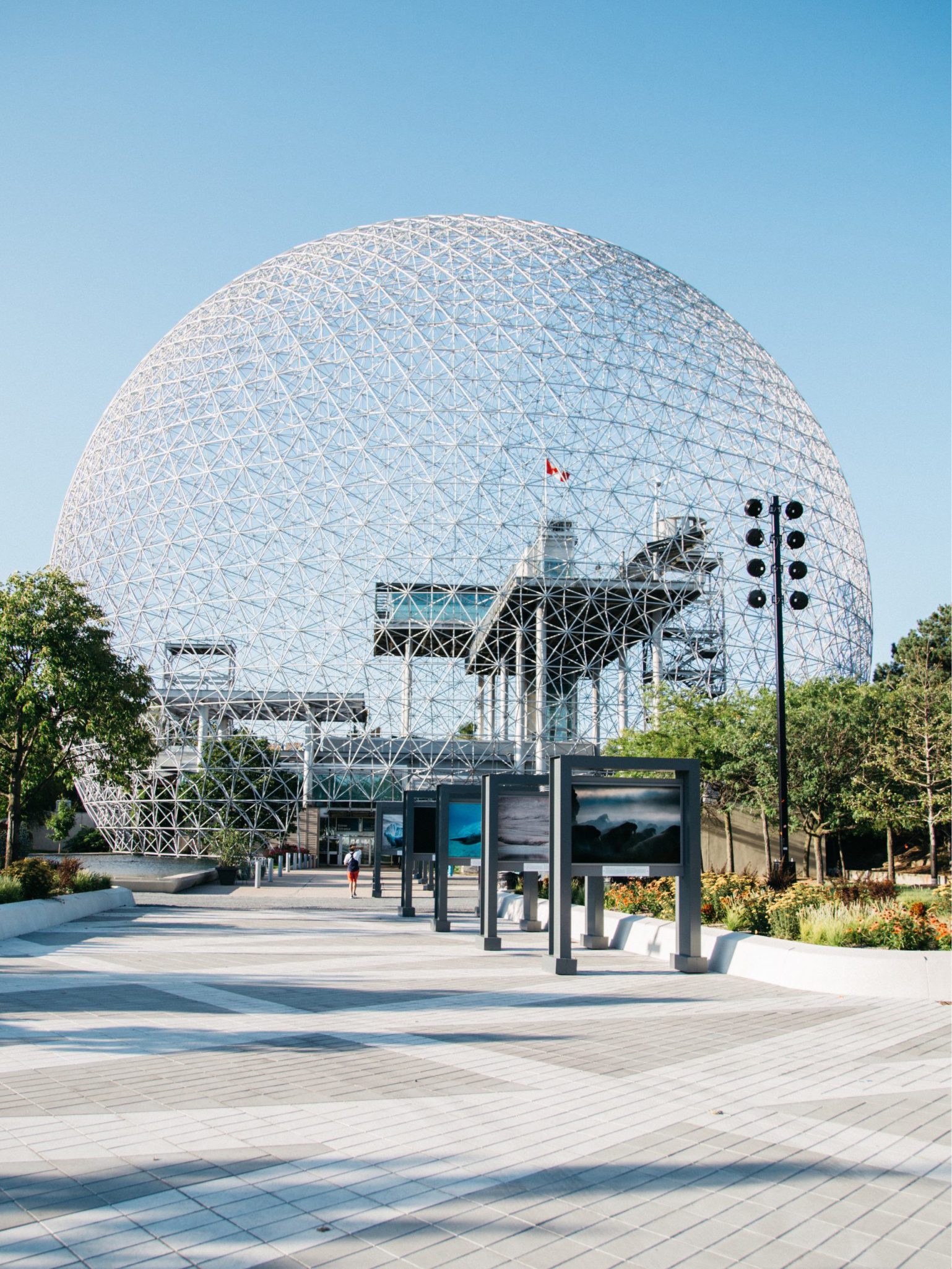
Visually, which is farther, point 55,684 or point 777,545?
point 55,684

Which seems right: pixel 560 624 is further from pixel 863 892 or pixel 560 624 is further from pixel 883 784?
pixel 863 892

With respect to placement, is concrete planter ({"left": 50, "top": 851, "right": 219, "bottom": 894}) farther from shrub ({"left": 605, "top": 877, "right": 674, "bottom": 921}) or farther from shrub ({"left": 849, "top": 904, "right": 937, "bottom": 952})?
shrub ({"left": 849, "top": 904, "right": 937, "bottom": 952})

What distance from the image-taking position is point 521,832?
51.1 ft

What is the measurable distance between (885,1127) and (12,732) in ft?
71.9

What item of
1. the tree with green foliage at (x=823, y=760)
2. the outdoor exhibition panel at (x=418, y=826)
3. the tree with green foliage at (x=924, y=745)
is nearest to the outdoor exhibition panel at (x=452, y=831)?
the outdoor exhibition panel at (x=418, y=826)

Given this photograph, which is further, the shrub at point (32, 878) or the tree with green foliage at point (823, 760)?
the tree with green foliage at point (823, 760)

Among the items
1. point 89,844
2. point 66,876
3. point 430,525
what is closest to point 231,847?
point 430,525

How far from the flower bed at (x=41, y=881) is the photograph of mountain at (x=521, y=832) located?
8.17 metres

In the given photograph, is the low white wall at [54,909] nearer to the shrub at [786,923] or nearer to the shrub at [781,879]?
the shrub at [786,923]

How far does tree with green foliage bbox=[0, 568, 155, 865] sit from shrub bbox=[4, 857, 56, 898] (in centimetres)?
144

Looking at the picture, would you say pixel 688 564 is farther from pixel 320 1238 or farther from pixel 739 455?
pixel 320 1238

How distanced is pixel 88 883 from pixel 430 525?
831 inches

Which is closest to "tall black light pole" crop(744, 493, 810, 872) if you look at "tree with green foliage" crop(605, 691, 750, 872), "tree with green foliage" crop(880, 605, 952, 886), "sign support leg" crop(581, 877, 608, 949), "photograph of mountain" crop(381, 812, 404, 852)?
"sign support leg" crop(581, 877, 608, 949)

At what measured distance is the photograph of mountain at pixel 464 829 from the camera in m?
19.2
